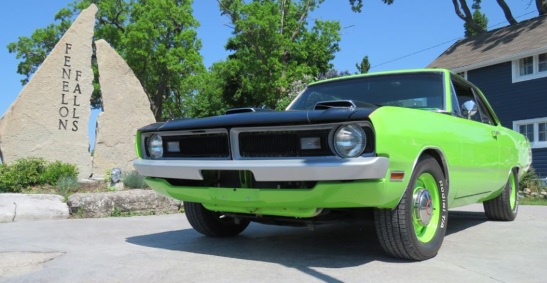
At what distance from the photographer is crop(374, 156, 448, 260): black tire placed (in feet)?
11.3

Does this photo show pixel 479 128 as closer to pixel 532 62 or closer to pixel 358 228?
pixel 358 228

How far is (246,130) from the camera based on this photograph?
3.55m

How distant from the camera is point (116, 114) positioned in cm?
1239

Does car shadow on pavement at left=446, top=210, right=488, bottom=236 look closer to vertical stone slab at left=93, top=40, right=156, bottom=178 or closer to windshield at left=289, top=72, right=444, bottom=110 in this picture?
windshield at left=289, top=72, right=444, bottom=110

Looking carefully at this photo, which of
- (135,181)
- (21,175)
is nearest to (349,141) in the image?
(135,181)

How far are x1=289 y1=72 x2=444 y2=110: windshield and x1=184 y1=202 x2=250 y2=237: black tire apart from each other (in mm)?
1322

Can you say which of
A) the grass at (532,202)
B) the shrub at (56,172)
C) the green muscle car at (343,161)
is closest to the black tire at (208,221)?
the green muscle car at (343,161)

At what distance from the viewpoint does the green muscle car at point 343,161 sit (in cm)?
321

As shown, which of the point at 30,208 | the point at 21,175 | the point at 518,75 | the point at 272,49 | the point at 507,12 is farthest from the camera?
the point at 272,49

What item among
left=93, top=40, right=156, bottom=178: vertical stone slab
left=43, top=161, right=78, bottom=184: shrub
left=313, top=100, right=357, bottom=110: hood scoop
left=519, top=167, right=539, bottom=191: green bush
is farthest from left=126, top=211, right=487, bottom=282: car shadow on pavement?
left=519, top=167, right=539, bottom=191: green bush

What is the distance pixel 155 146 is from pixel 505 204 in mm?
4250

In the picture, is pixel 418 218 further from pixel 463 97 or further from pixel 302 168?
pixel 463 97

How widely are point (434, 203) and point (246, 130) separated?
160 centimetres

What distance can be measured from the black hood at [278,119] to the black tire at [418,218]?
0.73m
